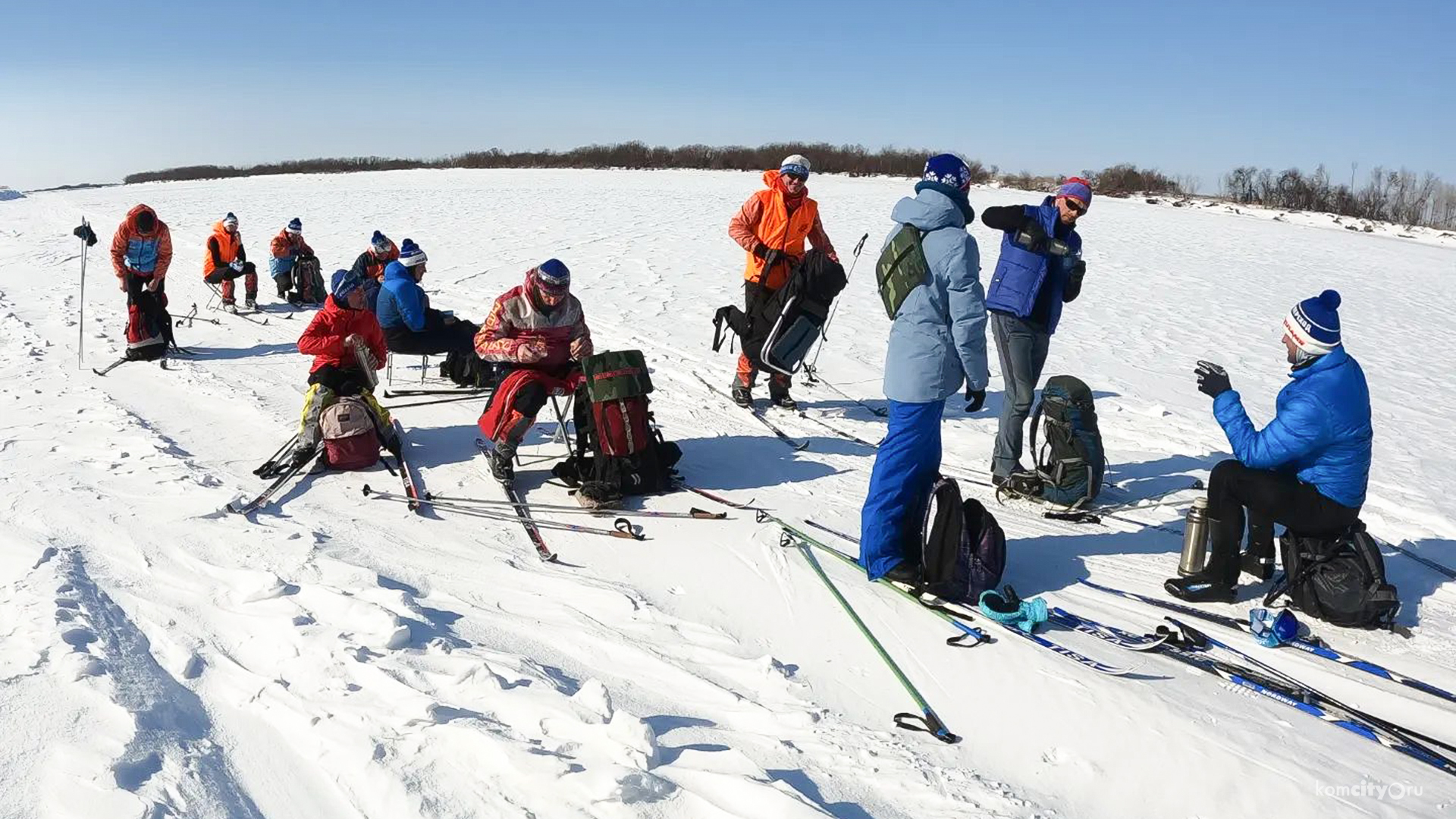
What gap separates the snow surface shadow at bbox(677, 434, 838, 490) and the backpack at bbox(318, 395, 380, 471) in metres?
2.07

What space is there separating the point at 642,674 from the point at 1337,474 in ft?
11.1

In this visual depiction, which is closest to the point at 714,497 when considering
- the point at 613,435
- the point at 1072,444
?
the point at 613,435

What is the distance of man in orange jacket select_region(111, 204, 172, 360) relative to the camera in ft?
28.1

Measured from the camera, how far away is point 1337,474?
164 inches

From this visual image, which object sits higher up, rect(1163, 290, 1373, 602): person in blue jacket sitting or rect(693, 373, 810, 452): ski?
rect(1163, 290, 1373, 602): person in blue jacket sitting

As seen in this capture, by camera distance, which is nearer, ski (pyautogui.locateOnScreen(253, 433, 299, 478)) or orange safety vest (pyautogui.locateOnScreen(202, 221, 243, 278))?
ski (pyautogui.locateOnScreen(253, 433, 299, 478))

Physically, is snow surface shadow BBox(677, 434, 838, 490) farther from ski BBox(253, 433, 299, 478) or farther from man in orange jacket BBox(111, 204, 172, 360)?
man in orange jacket BBox(111, 204, 172, 360)

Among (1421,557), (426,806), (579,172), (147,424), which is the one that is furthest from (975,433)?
(579,172)

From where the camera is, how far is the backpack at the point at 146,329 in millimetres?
8523

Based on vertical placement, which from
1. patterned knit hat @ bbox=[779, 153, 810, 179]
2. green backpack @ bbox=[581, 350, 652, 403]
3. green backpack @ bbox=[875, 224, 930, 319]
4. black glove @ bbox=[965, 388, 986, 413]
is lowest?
green backpack @ bbox=[581, 350, 652, 403]

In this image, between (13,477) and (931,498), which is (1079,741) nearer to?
(931,498)

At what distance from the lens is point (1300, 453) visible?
4.13m

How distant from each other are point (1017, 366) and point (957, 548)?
1975mm

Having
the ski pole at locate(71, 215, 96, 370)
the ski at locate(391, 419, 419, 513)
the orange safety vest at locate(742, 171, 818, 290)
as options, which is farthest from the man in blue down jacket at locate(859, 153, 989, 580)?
the ski pole at locate(71, 215, 96, 370)
